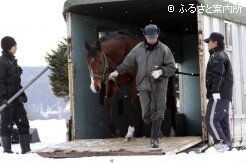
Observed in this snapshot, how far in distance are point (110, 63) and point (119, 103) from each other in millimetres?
1984

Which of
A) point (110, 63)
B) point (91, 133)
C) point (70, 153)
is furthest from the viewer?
point (91, 133)

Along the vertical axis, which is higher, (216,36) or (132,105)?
(216,36)

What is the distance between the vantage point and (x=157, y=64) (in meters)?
8.39

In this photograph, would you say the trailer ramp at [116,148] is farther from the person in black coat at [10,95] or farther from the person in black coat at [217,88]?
the person in black coat at [10,95]

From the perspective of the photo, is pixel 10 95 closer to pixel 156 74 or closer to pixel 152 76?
pixel 152 76

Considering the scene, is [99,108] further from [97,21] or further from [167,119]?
[167,119]

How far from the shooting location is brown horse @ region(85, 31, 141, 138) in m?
9.28

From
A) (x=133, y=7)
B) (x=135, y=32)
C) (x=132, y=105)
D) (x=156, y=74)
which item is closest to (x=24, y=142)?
(x=132, y=105)

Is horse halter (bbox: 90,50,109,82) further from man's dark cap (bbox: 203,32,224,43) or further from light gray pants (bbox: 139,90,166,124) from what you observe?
man's dark cap (bbox: 203,32,224,43)

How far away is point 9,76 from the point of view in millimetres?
9414

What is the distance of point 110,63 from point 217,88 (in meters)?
1.97

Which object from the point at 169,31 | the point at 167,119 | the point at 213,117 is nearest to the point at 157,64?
the point at 213,117

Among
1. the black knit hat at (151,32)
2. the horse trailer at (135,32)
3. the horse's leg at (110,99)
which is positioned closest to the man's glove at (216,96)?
the horse trailer at (135,32)

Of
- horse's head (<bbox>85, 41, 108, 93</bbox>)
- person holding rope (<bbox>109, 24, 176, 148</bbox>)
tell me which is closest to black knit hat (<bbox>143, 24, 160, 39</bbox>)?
person holding rope (<bbox>109, 24, 176, 148</bbox>)
